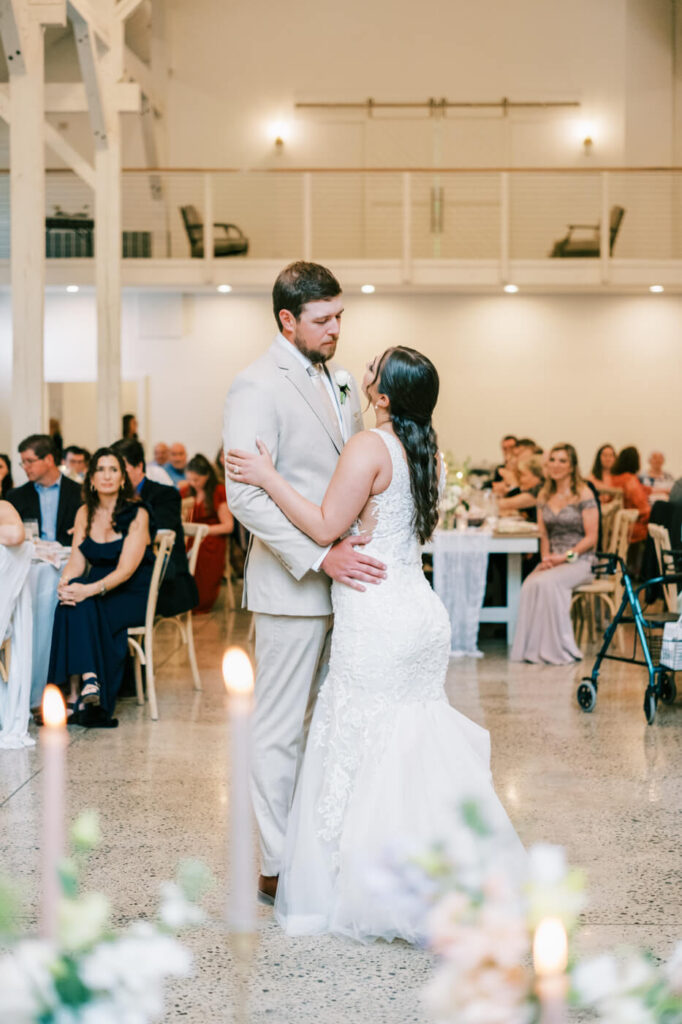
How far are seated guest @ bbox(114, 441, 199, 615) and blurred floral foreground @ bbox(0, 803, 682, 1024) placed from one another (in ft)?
17.6

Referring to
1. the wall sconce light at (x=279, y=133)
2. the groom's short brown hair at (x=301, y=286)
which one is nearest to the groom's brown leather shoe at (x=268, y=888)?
the groom's short brown hair at (x=301, y=286)

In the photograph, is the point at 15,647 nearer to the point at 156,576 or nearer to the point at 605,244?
the point at 156,576

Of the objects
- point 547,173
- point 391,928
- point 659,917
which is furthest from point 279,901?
point 547,173

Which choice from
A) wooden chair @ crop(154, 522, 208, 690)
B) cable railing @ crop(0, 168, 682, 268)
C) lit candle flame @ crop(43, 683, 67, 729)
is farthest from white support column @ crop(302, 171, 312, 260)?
lit candle flame @ crop(43, 683, 67, 729)

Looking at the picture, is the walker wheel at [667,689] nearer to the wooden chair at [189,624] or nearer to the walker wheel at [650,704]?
the walker wheel at [650,704]

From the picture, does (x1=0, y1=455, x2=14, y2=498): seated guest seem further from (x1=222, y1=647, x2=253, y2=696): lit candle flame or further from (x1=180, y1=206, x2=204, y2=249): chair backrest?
(x1=222, y1=647, x2=253, y2=696): lit candle flame

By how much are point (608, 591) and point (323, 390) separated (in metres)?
5.13

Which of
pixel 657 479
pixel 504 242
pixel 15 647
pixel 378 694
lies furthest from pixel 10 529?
pixel 504 242

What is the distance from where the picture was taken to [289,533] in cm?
305

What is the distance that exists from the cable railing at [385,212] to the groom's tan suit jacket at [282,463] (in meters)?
12.2

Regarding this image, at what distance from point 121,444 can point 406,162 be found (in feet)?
36.0

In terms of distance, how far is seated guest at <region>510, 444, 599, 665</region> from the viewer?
24.6ft

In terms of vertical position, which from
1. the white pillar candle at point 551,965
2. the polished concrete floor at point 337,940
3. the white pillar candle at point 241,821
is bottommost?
the polished concrete floor at point 337,940

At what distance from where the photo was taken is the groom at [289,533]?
3.07 metres
